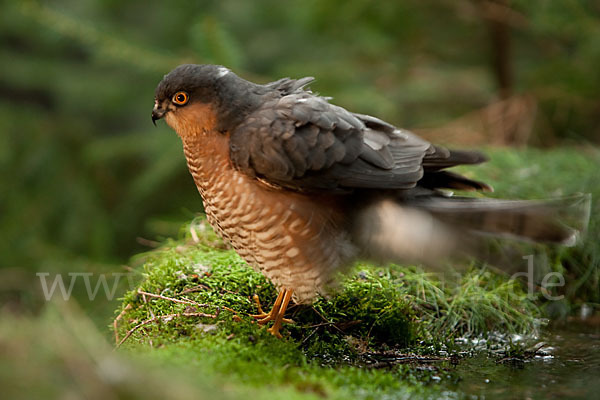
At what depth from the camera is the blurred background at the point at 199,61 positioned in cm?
532

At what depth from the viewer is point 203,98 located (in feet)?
9.50

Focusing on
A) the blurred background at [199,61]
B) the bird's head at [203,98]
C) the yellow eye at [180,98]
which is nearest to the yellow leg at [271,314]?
the bird's head at [203,98]

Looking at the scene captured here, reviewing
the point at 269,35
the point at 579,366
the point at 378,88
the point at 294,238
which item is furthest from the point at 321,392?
the point at 269,35

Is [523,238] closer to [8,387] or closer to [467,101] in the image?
[8,387]

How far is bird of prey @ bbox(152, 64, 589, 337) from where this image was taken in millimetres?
2645

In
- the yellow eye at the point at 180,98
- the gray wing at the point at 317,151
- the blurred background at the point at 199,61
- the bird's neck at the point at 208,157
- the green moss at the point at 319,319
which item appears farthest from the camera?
the blurred background at the point at 199,61

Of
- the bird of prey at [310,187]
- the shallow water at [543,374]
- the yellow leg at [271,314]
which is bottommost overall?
the shallow water at [543,374]

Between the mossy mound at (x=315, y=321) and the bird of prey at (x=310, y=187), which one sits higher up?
the bird of prey at (x=310, y=187)

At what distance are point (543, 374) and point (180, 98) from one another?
6.45ft

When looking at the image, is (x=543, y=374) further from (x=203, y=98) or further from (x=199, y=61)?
(x=199, y=61)

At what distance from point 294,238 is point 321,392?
0.76 m

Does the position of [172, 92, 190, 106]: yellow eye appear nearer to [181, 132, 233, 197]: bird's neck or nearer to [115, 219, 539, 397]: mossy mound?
[181, 132, 233, 197]: bird's neck

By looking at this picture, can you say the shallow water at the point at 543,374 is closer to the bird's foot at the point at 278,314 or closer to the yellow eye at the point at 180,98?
the bird's foot at the point at 278,314

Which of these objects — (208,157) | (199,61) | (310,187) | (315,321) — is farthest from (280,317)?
(199,61)
